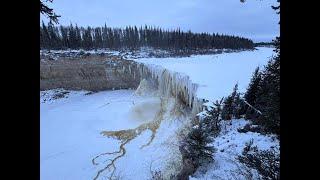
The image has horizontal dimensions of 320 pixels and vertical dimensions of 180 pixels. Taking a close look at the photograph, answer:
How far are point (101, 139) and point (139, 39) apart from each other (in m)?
46.4

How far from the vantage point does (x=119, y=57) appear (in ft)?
140

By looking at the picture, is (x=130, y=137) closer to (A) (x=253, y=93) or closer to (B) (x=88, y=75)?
→ (A) (x=253, y=93)

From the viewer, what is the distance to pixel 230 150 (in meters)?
11.1

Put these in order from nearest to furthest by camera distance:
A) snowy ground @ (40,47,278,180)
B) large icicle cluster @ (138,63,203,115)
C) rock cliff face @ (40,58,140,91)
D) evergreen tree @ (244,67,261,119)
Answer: snowy ground @ (40,47,278,180), evergreen tree @ (244,67,261,119), large icicle cluster @ (138,63,203,115), rock cliff face @ (40,58,140,91)

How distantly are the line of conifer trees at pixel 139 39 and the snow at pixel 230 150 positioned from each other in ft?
144

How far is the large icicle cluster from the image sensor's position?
18556 millimetres

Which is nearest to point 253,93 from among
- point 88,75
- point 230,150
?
point 230,150

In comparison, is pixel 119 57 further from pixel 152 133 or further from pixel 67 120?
pixel 152 133

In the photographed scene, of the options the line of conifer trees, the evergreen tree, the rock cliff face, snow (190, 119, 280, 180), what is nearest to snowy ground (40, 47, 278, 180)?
snow (190, 119, 280, 180)

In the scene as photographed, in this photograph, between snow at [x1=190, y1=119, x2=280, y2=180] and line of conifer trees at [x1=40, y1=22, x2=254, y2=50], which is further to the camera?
line of conifer trees at [x1=40, y1=22, x2=254, y2=50]

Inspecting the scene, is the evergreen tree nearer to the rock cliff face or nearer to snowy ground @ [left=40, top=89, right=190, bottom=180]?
snowy ground @ [left=40, top=89, right=190, bottom=180]

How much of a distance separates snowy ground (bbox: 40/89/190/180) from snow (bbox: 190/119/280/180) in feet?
7.86
